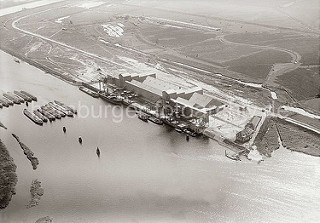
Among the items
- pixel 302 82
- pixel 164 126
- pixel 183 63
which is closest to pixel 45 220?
pixel 164 126

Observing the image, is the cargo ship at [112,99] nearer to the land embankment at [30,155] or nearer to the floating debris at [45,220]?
the land embankment at [30,155]

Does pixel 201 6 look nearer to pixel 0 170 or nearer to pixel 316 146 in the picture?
pixel 316 146

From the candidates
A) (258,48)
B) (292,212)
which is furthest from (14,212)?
(258,48)

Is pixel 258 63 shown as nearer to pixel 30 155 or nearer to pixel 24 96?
pixel 24 96

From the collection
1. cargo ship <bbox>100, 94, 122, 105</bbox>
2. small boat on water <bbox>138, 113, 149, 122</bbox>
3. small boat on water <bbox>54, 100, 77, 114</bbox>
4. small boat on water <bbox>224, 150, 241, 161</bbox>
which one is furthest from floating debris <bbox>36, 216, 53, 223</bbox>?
cargo ship <bbox>100, 94, 122, 105</bbox>

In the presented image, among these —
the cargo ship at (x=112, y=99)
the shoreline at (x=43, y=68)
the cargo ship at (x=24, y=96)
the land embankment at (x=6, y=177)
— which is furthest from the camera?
the shoreline at (x=43, y=68)

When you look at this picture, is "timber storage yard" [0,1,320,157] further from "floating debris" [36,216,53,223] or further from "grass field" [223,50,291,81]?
"floating debris" [36,216,53,223]

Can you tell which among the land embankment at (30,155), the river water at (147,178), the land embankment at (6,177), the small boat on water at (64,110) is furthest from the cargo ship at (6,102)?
the land embankment at (6,177)
